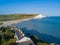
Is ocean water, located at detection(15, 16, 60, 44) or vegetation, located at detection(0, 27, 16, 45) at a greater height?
vegetation, located at detection(0, 27, 16, 45)

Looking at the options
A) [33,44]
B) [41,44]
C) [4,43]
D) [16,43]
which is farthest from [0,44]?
[41,44]

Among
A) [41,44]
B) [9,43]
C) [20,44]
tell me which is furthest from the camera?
[41,44]

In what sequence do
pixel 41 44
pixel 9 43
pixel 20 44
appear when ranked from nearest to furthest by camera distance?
1. pixel 9 43
2. pixel 20 44
3. pixel 41 44

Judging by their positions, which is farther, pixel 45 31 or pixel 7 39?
pixel 45 31

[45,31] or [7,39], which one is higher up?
[7,39]

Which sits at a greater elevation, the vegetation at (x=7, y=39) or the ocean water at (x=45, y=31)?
the vegetation at (x=7, y=39)

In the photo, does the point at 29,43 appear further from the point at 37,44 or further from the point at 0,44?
the point at 0,44

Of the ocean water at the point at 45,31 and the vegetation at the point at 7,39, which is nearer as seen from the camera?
the vegetation at the point at 7,39

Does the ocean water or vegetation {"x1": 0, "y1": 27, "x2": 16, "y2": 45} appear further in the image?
the ocean water

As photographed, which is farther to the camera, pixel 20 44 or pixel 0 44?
pixel 20 44

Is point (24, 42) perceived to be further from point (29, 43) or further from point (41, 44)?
point (41, 44)
